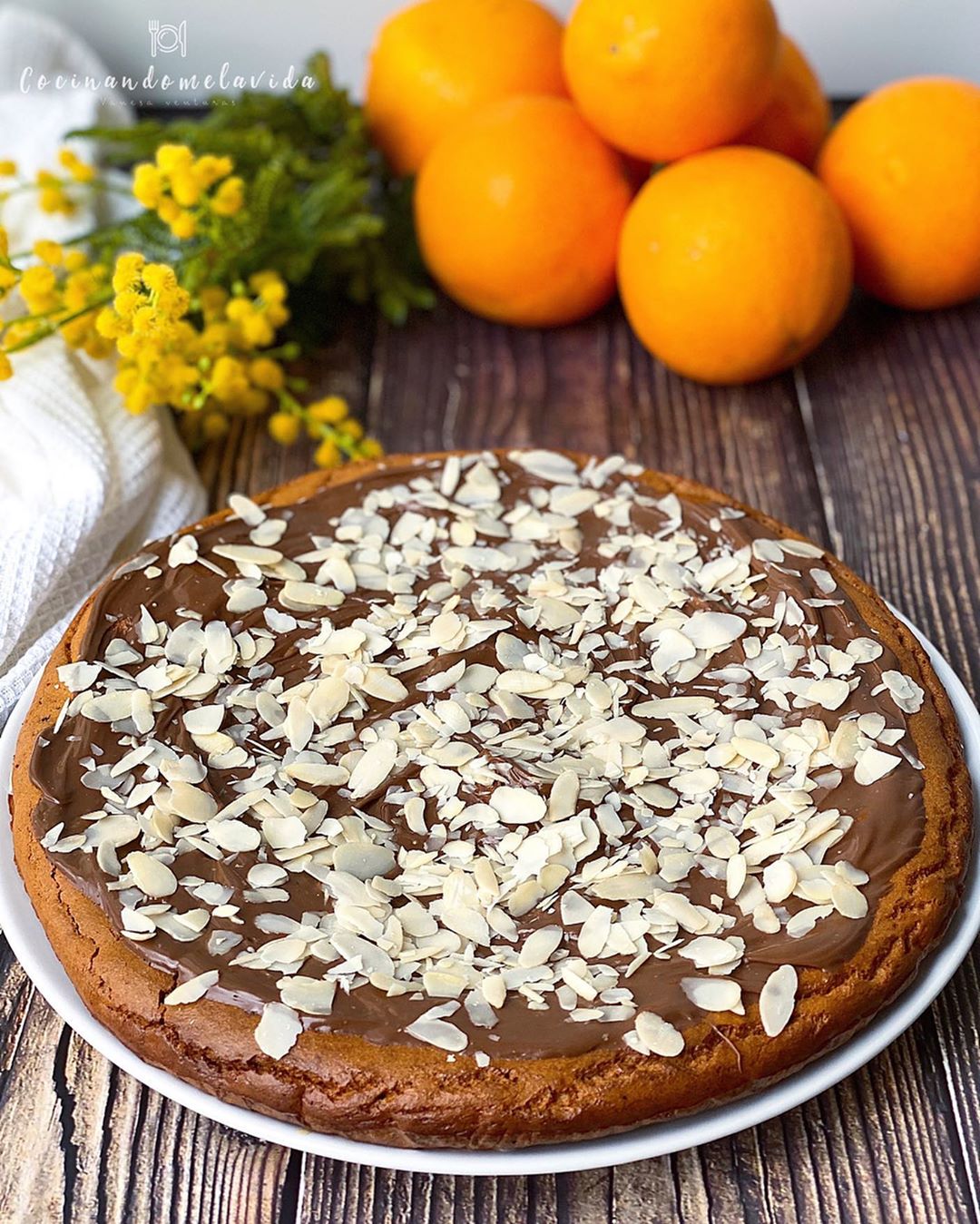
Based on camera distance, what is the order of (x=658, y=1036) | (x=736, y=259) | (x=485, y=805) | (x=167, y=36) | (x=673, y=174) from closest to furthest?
(x=658, y=1036)
(x=485, y=805)
(x=736, y=259)
(x=673, y=174)
(x=167, y=36)

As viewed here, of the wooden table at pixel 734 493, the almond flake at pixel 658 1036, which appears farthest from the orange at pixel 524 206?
the almond flake at pixel 658 1036

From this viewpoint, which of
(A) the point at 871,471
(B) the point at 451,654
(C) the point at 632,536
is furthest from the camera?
(A) the point at 871,471

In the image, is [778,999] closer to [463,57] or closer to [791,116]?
[791,116]

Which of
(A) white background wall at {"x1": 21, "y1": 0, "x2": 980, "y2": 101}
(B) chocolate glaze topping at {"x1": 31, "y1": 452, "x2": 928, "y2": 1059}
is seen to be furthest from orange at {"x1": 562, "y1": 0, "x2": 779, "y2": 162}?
(A) white background wall at {"x1": 21, "y1": 0, "x2": 980, "y2": 101}

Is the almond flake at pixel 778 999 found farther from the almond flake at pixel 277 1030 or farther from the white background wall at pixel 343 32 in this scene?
the white background wall at pixel 343 32

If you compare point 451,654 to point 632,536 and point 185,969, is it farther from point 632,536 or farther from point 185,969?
point 185,969

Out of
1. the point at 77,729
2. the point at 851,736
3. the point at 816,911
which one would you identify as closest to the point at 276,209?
the point at 77,729

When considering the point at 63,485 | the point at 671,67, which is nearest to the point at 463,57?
the point at 671,67
